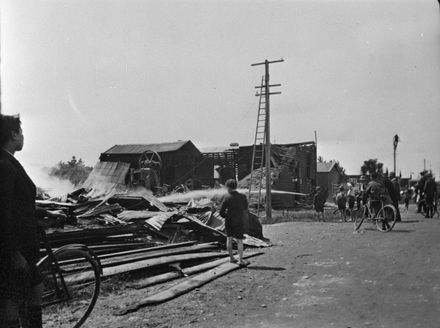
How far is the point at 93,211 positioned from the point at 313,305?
28.8ft

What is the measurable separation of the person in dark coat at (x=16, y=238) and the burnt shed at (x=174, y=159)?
3113 cm

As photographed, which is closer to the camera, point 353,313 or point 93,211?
point 353,313

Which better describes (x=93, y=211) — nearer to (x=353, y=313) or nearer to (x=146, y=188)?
(x=353, y=313)

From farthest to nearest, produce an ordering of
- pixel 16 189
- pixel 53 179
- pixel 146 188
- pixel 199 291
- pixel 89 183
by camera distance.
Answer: pixel 53 179
pixel 89 183
pixel 146 188
pixel 199 291
pixel 16 189

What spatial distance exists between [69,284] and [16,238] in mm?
1957

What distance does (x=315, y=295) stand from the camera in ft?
20.0

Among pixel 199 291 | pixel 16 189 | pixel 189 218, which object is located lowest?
pixel 199 291

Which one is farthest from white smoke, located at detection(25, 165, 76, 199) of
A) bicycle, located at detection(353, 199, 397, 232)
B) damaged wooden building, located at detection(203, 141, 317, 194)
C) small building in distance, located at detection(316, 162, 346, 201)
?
small building in distance, located at detection(316, 162, 346, 201)

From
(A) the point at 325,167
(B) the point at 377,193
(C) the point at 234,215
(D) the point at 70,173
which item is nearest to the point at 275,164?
(D) the point at 70,173

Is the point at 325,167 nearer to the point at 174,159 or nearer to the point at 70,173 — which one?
the point at 174,159

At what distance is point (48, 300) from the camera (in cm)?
467

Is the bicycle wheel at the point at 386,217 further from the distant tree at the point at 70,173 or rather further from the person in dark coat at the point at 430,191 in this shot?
the distant tree at the point at 70,173

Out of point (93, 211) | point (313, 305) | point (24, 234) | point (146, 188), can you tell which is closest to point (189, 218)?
point (93, 211)

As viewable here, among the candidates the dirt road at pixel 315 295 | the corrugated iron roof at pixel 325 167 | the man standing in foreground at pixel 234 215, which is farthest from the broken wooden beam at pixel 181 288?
the corrugated iron roof at pixel 325 167
